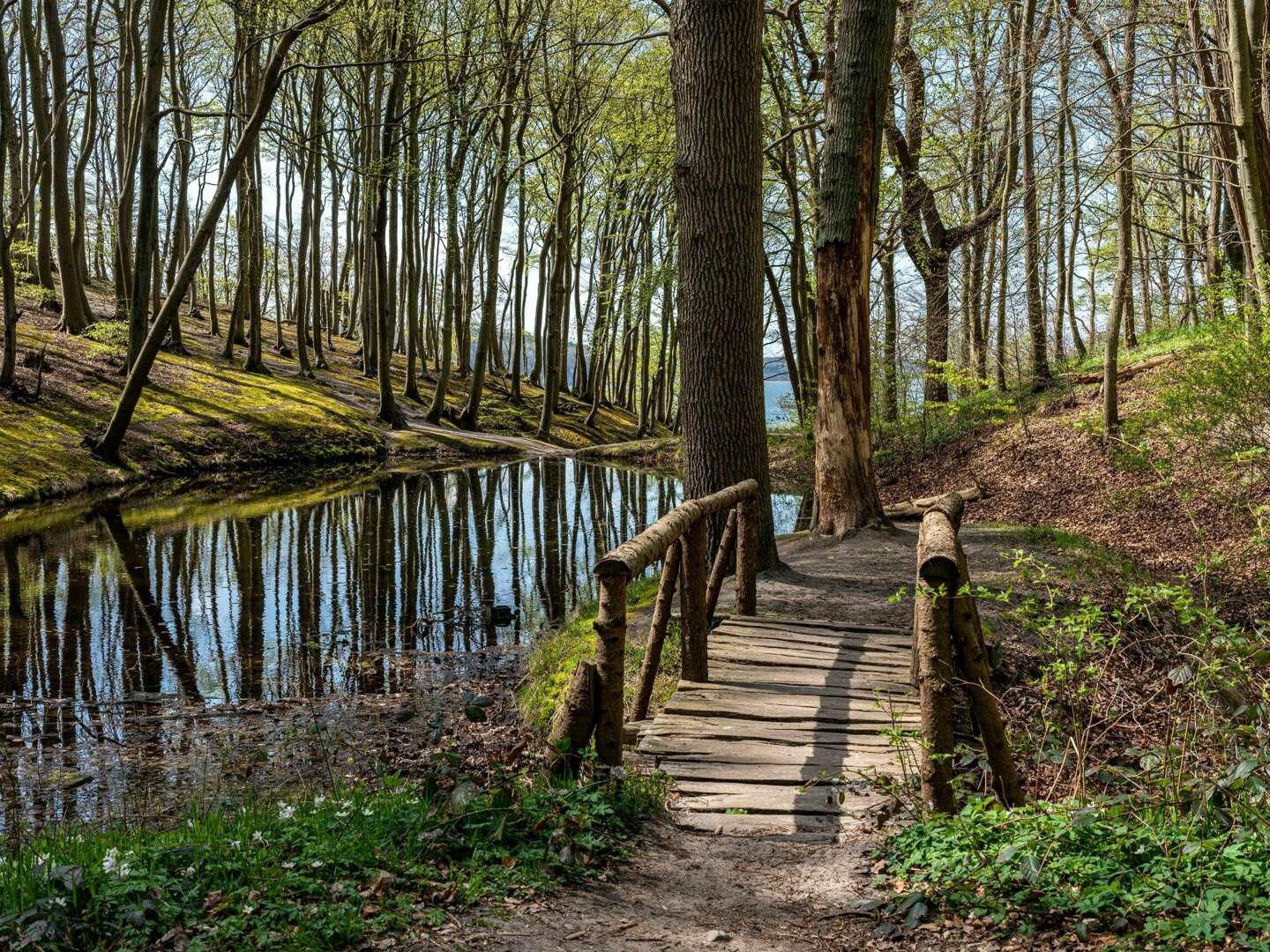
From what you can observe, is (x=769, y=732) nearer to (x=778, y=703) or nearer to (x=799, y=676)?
(x=778, y=703)

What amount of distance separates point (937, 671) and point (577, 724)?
164 cm

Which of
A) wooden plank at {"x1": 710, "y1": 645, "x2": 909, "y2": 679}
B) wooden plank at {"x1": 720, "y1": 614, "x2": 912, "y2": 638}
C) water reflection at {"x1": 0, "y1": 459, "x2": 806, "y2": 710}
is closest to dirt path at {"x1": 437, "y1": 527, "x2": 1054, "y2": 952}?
wooden plank at {"x1": 710, "y1": 645, "x2": 909, "y2": 679}

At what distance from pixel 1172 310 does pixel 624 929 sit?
3299 centimetres

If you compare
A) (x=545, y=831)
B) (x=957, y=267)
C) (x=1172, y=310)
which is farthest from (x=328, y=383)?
(x=545, y=831)

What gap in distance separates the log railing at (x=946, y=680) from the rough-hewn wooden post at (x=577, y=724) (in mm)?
1486

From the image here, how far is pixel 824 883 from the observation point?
387 centimetres

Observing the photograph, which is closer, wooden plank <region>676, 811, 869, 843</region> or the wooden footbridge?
the wooden footbridge

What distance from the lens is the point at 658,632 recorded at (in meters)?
5.82

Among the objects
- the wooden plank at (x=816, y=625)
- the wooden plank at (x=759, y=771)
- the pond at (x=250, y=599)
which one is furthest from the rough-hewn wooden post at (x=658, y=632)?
the pond at (x=250, y=599)

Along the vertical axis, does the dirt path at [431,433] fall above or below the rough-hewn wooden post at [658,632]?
above

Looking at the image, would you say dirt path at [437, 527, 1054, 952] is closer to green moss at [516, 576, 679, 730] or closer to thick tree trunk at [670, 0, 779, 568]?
green moss at [516, 576, 679, 730]

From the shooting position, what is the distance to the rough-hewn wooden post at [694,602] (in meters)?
5.94

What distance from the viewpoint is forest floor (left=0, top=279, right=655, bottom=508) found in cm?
1781

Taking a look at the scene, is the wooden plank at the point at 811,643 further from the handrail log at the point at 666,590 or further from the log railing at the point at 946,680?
the log railing at the point at 946,680
